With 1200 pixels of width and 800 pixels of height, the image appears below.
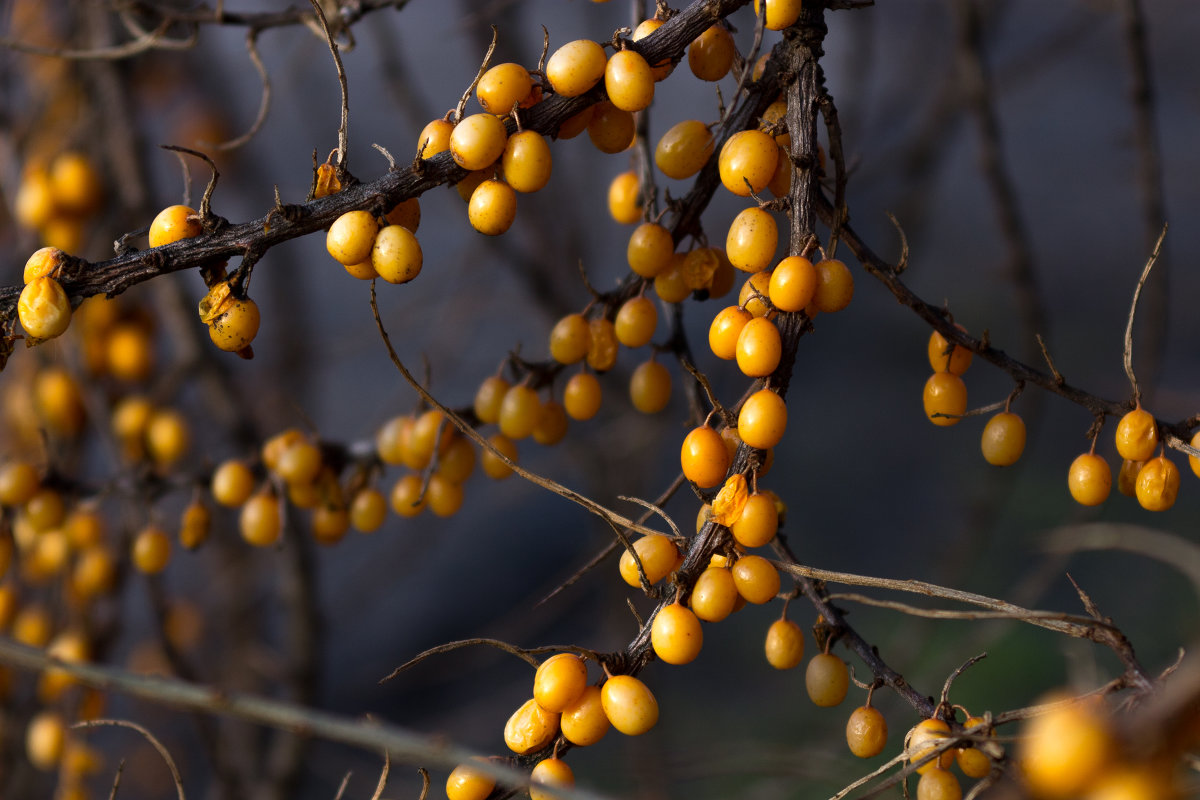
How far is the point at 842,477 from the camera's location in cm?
212

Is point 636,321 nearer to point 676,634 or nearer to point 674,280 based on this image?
point 674,280

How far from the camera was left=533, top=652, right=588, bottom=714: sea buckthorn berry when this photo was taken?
0.36m

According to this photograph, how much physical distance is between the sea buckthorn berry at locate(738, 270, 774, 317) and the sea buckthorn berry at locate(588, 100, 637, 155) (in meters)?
0.08

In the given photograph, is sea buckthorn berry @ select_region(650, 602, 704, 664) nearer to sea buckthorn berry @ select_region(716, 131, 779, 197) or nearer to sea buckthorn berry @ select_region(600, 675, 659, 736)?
sea buckthorn berry @ select_region(600, 675, 659, 736)

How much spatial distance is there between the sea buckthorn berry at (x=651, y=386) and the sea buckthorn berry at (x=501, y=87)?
190 mm

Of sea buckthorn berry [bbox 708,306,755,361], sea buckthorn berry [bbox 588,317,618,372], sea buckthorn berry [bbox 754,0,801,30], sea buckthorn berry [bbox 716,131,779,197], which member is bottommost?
sea buckthorn berry [bbox 588,317,618,372]

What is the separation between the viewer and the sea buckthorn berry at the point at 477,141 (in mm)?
356

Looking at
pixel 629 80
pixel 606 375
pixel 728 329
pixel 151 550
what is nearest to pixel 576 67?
pixel 629 80

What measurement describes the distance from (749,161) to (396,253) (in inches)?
5.9

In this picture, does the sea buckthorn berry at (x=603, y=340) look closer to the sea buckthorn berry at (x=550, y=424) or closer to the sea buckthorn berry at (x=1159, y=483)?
the sea buckthorn berry at (x=550, y=424)

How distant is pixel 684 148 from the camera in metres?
0.43

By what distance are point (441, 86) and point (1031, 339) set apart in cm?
157

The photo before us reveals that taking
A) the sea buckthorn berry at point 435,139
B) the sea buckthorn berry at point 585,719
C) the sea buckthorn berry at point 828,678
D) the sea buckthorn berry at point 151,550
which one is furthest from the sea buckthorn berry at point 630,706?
the sea buckthorn berry at point 151,550

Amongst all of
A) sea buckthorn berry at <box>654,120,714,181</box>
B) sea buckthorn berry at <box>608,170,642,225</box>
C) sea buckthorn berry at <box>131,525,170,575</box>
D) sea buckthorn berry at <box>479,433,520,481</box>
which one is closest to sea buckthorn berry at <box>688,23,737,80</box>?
sea buckthorn berry at <box>654,120,714,181</box>
